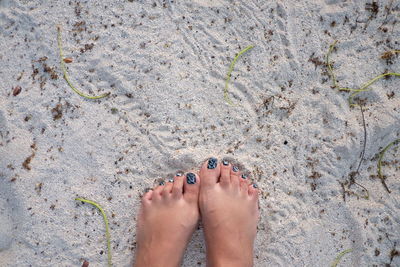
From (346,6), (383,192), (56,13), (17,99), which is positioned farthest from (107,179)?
(346,6)

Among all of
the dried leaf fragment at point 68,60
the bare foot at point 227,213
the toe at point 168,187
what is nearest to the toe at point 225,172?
the bare foot at point 227,213

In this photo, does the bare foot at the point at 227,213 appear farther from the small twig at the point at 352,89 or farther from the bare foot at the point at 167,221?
the small twig at the point at 352,89

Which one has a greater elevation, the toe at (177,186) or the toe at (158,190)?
the toe at (177,186)

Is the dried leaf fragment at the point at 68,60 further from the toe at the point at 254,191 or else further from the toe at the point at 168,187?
the toe at the point at 254,191

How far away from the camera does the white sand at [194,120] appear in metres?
1.72

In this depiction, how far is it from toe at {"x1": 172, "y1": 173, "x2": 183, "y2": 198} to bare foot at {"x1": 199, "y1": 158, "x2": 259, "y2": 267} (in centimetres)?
11

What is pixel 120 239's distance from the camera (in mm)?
1730

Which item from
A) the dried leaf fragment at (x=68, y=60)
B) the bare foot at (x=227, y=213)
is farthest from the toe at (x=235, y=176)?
the dried leaf fragment at (x=68, y=60)

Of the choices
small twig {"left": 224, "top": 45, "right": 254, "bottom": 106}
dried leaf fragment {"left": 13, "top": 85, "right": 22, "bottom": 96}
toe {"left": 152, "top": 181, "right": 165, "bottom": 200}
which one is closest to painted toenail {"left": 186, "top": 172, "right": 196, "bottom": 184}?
toe {"left": 152, "top": 181, "right": 165, "bottom": 200}

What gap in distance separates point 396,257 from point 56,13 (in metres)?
2.13

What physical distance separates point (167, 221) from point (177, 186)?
0.19m

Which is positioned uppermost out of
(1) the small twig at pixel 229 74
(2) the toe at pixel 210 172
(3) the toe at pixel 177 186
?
(1) the small twig at pixel 229 74

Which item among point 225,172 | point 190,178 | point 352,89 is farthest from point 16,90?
point 352,89

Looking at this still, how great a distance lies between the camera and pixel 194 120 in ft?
5.78
